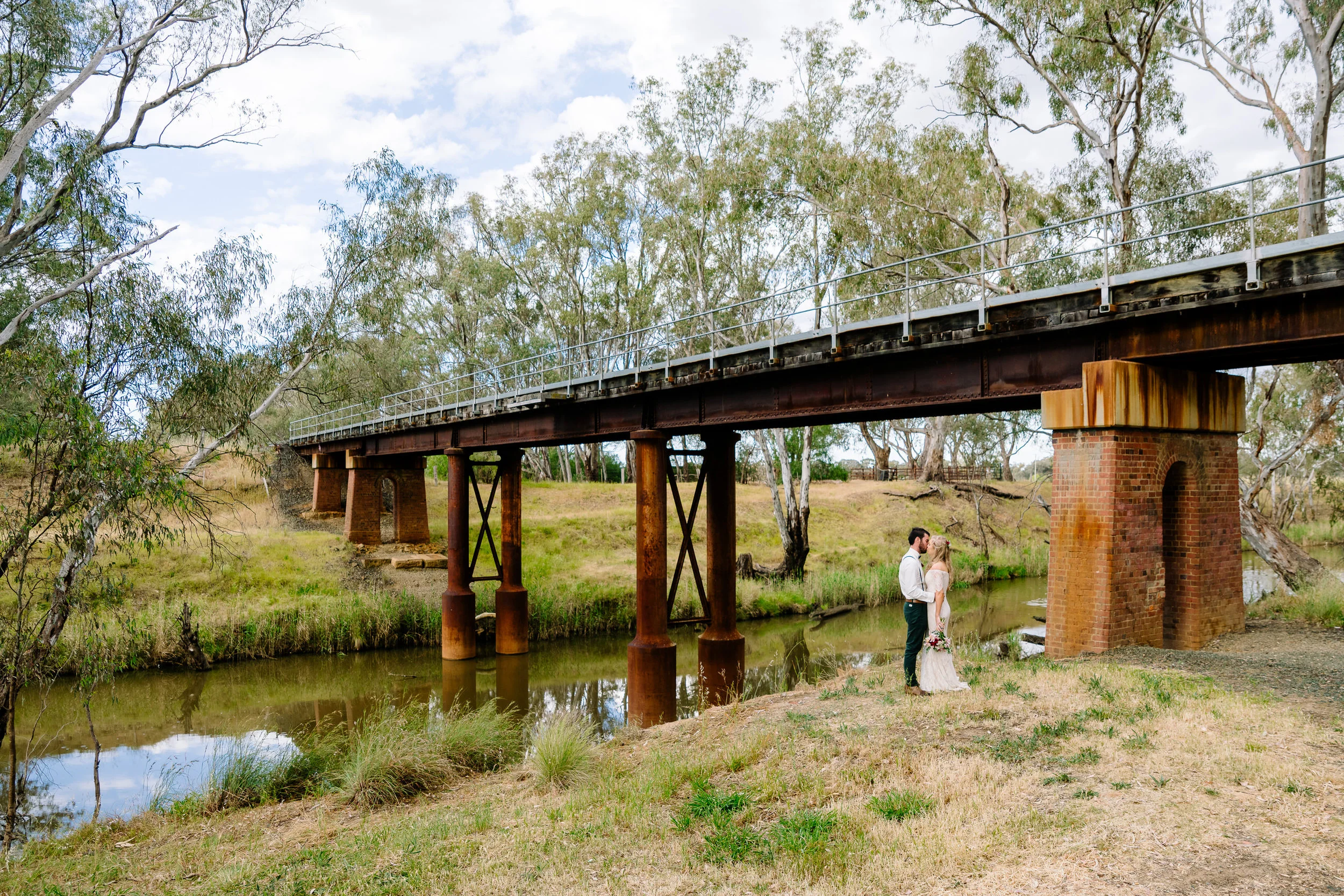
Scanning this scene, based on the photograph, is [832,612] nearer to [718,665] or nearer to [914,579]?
[718,665]

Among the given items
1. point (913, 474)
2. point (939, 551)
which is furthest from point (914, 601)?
point (913, 474)

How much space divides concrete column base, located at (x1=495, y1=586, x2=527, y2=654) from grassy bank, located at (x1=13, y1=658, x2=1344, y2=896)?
38.7 ft

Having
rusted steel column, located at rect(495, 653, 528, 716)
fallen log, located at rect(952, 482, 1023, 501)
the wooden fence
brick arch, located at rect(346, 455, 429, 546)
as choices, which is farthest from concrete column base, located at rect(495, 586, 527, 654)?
the wooden fence

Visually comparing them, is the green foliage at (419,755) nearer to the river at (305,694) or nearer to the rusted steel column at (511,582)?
the river at (305,694)

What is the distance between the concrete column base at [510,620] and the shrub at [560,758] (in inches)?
479

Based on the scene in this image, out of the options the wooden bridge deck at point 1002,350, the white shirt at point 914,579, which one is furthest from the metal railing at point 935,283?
the white shirt at point 914,579

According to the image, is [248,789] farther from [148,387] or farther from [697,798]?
[148,387]

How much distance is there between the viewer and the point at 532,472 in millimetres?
51531

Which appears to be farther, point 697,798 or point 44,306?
point 44,306

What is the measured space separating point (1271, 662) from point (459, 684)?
1480 cm

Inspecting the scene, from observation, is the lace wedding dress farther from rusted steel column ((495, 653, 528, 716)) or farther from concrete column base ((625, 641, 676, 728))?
rusted steel column ((495, 653, 528, 716))

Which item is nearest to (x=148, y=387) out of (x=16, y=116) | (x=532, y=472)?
(x=16, y=116)

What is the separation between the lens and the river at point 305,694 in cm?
1288

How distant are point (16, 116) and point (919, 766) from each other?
1949 centimetres
